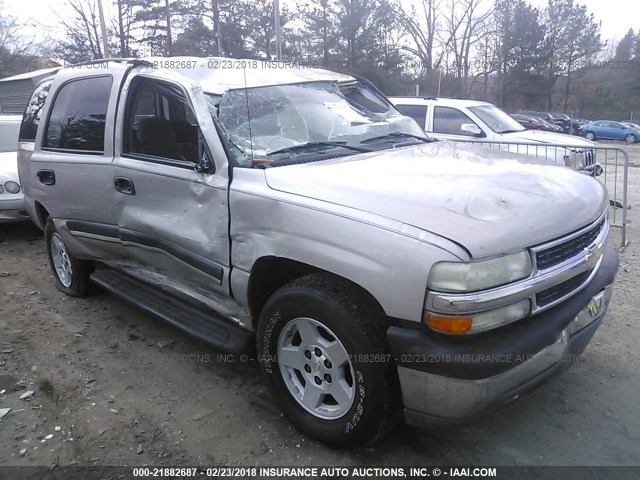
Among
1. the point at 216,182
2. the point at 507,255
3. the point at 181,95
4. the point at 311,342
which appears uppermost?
the point at 181,95

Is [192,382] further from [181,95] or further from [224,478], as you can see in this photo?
[181,95]

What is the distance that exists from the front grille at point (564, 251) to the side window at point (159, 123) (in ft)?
6.53

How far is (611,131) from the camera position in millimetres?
32625

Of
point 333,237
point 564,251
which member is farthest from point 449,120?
point 333,237

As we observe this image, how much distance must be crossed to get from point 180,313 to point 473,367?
2.04 meters

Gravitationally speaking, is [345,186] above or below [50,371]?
above

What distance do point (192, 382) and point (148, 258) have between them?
3.01 ft

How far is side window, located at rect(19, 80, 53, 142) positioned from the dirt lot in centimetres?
184

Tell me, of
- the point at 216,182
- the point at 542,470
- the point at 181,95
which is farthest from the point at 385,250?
the point at 181,95

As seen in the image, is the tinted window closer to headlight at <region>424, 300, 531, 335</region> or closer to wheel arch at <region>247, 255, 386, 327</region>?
wheel arch at <region>247, 255, 386, 327</region>

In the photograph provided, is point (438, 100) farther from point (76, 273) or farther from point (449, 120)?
point (76, 273)

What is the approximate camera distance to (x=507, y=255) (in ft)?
7.02

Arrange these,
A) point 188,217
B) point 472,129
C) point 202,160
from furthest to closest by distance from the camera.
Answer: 1. point 472,129
2. point 188,217
3. point 202,160

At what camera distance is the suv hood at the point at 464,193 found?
85.6 inches
